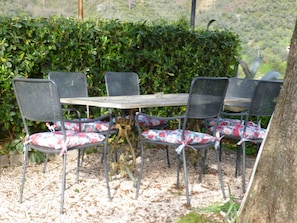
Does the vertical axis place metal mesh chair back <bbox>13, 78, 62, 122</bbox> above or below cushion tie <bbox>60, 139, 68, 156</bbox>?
above

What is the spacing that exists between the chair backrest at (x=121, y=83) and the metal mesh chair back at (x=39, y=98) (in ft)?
4.21

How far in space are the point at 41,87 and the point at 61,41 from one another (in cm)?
143

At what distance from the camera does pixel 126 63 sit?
174 inches

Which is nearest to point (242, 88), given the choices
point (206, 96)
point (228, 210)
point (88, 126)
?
point (206, 96)

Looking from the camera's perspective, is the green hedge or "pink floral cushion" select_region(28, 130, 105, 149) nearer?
"pink floral cushion" select_region(28, 130, 105, 149)

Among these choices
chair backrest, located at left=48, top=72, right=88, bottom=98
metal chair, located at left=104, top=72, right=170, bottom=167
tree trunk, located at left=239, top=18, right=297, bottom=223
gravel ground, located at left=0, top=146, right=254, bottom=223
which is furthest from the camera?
metal chair, located at left=104, top=72, right=170, bottom=167

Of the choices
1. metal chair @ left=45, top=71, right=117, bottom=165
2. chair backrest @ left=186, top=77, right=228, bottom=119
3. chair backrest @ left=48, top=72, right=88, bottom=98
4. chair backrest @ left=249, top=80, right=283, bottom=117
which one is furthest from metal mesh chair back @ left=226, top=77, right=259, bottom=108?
chair backrest @ left=48, top=72, right=88, bottom=98

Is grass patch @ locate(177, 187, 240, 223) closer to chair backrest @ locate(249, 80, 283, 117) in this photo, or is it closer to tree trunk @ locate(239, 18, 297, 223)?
tree trunk @ locate(239, 18, 297, 223)

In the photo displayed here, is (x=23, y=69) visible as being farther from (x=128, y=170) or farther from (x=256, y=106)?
(x=256, y=106)

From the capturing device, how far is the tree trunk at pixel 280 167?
198cm

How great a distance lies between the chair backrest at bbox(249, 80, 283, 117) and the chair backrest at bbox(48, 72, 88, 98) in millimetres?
1597

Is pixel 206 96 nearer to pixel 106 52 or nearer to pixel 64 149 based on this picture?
pixel 64 149

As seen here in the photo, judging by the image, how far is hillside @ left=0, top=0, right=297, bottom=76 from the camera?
1027cm

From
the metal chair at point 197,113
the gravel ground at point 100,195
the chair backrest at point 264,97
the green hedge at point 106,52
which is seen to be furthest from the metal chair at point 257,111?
the green hedge at point 106,52
